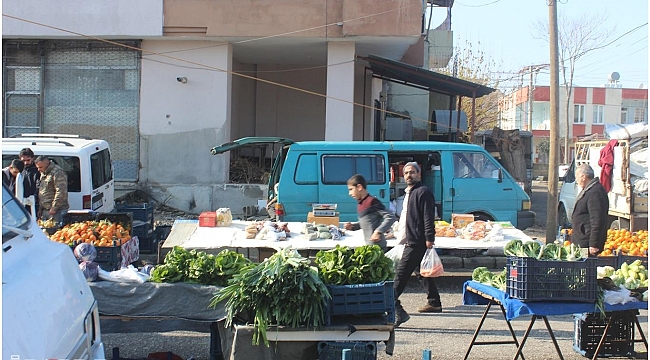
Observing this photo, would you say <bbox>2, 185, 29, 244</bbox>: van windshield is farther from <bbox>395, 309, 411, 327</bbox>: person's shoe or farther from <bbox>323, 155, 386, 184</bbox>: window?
<bbox>323, 155, 386, 184</bbox>: window

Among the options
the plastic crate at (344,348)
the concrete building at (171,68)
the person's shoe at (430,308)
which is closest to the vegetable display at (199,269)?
the plastic crate at (344,348)

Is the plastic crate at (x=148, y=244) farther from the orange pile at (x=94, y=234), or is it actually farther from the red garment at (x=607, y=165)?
the red garment at (x=607, y=165)

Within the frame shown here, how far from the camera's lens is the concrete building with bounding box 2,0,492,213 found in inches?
692

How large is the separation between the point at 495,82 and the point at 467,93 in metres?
23.8

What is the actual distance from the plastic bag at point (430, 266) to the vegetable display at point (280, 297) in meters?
2.49

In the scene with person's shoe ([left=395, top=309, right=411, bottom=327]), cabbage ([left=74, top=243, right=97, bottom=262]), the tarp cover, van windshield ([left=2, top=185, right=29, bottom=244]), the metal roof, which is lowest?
person's shoe ([left=395, top=309, right=411, bottom=327])

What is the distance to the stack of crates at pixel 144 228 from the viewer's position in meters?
12.2

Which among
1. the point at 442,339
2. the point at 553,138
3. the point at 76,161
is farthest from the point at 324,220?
the point at 553,138

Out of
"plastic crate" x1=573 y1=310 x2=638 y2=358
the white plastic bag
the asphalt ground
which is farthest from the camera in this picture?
the white plastic bag

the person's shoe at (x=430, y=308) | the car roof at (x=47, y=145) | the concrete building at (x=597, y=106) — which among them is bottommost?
the person's shoe at (x=430, y=308)

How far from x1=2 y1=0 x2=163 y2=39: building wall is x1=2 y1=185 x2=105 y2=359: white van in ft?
46.7

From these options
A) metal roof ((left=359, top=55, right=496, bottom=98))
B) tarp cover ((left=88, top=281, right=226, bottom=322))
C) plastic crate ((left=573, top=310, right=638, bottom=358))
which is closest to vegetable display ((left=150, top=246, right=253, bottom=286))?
tarp cover ((left=88, top=281, right=226, bottom=322))

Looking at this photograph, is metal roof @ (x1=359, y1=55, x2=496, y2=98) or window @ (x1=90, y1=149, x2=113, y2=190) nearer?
window @ (x1=90, y1=149, x2=113, y2=190)

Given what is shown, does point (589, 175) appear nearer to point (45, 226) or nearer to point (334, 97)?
point (45, 226)
